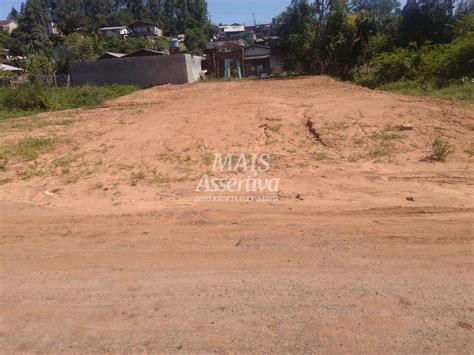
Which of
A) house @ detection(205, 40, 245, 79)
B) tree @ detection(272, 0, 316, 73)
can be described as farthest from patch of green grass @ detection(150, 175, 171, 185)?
house @ detection(205, 40, 245, 79)

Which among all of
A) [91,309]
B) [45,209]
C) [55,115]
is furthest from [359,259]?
[55,115]

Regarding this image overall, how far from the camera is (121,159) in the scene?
730 cm

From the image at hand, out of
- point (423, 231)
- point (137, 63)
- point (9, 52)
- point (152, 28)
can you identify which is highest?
point (152, 28)

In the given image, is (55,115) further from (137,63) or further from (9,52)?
(9,52)

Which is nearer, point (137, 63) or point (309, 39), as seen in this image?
point (137, 63)

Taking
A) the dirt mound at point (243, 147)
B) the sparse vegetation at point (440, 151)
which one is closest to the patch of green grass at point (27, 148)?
the dirt mound at point (243, 147)

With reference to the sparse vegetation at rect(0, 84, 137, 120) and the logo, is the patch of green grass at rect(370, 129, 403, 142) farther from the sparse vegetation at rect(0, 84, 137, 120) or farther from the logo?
the sparse vegetation at rect(0, 84, 137, 120)

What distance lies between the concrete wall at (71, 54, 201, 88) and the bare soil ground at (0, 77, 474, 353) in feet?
58.7

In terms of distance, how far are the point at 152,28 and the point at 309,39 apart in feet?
179

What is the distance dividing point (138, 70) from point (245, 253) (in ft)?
75.3

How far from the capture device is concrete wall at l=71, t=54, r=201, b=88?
2423cm

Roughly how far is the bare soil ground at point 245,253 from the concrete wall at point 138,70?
58.7 feet

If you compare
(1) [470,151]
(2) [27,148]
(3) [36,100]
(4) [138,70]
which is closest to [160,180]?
(2) [27,148]

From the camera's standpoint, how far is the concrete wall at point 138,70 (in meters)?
24.2
